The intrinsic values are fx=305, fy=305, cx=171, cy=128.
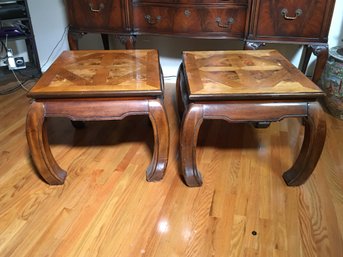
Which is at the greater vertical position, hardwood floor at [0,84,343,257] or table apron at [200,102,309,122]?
table apron at [200,102,309,122]

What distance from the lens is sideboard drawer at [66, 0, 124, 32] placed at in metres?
1.61

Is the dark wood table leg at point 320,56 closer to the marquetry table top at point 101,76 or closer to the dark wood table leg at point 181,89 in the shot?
the dark wood table leg at point 181,89

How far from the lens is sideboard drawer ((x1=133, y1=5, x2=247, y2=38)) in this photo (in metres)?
1.54

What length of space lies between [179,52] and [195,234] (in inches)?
57.1

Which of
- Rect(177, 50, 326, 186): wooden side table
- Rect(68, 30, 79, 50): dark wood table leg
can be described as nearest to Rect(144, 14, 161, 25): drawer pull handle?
Rect(68, 30, 79, 50): dark wood table leg

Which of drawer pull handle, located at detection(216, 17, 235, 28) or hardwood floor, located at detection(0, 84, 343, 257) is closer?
hardwood floor, located at detection(0, 84, 343, 257)

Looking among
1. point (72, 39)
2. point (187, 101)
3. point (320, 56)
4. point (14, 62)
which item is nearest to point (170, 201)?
point (187, 101)

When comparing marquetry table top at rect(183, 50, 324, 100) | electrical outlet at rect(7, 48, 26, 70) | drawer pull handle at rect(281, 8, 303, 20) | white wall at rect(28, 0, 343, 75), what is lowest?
electrical outlet at rect(7, 48, 26, 70)

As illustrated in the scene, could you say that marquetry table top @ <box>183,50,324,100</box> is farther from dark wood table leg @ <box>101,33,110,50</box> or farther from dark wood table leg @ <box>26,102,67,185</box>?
dark wood table leg @ <box>101,33,110,50</box>

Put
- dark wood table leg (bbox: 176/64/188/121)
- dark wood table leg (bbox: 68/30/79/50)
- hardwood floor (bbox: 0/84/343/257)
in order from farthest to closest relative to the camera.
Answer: dark wood table leg (bbox: 68/30/79/50), dark wood table leg (bbox: 176/64/188/121), hardwood floor (bbox: 0/84/343/257)

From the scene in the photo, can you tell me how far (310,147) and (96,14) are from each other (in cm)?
126

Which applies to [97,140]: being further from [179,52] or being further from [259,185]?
[179,52]

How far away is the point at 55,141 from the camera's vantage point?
5.01 feet

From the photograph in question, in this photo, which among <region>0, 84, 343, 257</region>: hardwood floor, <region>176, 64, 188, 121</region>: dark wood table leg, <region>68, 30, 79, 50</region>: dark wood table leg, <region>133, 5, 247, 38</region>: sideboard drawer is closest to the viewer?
<region>0, 84, 343, 257</region>: hardwood floor
